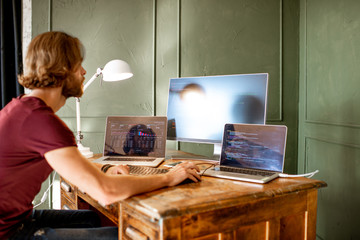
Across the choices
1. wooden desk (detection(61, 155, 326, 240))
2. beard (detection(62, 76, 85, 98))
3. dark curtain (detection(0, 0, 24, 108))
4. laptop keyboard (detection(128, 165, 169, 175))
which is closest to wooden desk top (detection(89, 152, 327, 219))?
wooden desk (detection(61, 155, 326, 240))

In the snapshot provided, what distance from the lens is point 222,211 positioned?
1.09 meters

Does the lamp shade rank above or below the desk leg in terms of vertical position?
above

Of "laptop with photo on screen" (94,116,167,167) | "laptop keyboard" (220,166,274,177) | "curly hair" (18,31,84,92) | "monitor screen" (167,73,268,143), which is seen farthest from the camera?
"laptop with photo on screen" (94,116,167,167)

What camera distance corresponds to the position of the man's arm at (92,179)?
1000 millimetres

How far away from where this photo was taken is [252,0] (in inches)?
113

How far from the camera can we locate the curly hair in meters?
1.13

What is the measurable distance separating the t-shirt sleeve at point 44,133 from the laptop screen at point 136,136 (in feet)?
2.95

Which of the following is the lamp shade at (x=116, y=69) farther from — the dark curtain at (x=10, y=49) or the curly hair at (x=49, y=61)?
the dark curtain at (x=10, y=49)

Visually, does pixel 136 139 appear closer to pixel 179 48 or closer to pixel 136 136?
pixel 136 136

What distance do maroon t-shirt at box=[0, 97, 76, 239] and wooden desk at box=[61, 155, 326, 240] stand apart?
0.33 m

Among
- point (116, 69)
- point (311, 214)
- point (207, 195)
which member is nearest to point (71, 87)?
point (207, 195)

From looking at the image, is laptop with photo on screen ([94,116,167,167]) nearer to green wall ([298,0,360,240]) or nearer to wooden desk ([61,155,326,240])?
wooden desk ([61,155,326,240])

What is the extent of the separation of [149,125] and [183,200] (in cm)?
92

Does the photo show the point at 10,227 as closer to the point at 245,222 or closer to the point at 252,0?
the point at 245,222
